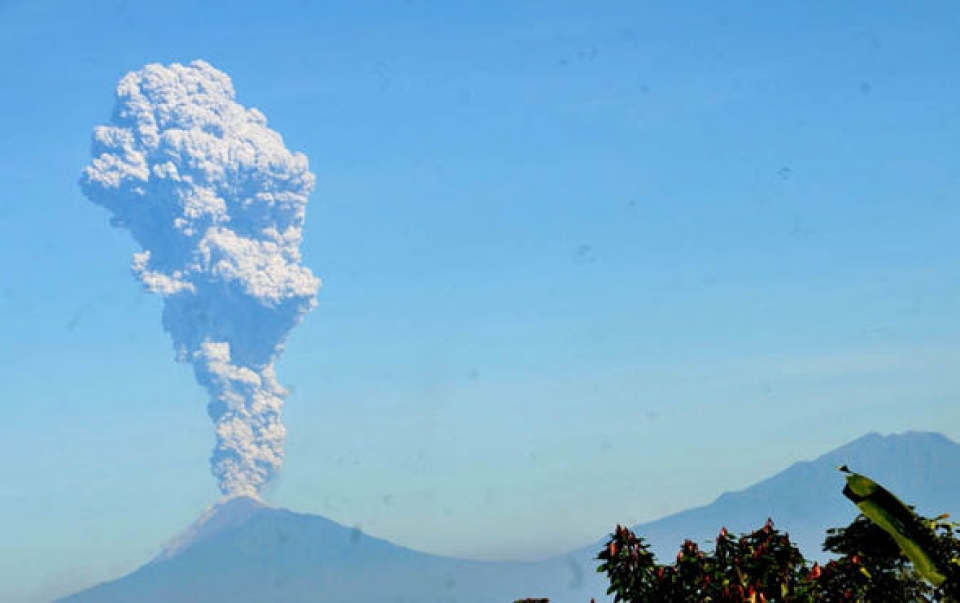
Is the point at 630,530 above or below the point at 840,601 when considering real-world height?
above

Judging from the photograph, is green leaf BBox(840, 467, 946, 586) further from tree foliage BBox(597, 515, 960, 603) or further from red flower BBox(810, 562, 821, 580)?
red flower BBox(810, 562, 821, 580)

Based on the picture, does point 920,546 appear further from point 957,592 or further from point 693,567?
point 693,567

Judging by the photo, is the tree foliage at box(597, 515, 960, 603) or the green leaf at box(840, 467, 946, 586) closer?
the green leaf at box(840, 467, 946, 586)

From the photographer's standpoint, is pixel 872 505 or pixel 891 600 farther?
pixel 891 600

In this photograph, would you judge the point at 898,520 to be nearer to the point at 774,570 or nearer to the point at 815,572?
the point at 815,572

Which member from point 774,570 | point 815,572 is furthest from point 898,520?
point 774,570

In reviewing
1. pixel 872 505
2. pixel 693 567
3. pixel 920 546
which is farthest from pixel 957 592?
pixel 693 567

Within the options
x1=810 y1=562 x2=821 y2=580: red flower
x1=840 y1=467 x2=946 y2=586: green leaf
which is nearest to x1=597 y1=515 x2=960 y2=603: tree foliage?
x1=810 y1=562 x2=821 y2=580: red flower

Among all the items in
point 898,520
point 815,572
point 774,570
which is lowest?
Answer: point 898,520

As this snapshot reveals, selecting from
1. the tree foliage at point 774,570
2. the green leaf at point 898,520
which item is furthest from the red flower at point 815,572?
the green leaf at point 898,520

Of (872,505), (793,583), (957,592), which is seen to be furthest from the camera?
(793,583)

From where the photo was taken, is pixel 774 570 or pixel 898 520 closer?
pixel 898 520
